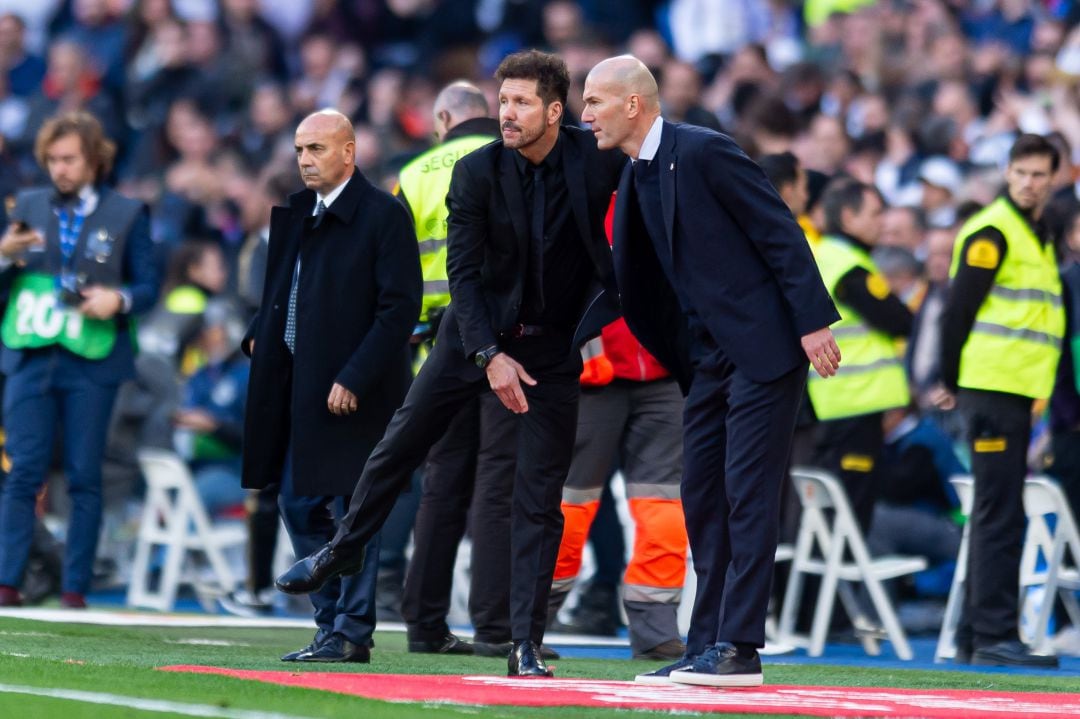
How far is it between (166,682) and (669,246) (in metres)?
2.31

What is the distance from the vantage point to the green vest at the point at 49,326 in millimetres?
11633

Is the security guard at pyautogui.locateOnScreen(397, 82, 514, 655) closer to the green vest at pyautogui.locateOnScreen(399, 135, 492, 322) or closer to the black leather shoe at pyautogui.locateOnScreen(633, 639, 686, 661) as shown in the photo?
the green vest at pyautogui.locateOnScreen(399, 135, 492, 322)

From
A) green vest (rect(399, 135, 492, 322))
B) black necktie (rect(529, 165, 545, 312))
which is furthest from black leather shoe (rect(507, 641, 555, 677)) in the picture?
green vest (rect(399, 135, 492, 322))

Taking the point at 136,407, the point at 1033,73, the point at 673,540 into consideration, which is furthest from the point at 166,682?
the point at 1033,73

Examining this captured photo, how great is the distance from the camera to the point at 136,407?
14.2 meters

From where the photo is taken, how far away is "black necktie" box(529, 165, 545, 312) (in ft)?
27.0

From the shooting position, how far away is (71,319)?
11.7 metres

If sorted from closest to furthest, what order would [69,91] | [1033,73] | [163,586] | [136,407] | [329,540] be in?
[329,540]
[163,586]
[136,407]
[1033,73]
[69,91]

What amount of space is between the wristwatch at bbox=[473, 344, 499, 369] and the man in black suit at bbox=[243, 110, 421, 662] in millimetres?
848

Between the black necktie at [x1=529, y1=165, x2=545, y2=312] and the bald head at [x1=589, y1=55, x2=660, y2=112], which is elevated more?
the bald head at [x1=589, y1=55, x2=660, y2=112]

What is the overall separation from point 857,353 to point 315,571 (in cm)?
405

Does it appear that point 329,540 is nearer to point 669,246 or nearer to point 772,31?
point 669,246

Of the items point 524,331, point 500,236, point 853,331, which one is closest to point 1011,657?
point 853,331

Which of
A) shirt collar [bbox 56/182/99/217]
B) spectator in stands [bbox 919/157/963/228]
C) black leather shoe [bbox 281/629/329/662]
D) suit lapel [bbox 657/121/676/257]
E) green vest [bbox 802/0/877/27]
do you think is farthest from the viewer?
green vest [bbox 802/0/877/27]
